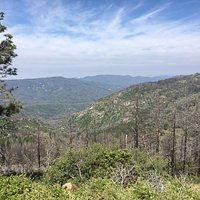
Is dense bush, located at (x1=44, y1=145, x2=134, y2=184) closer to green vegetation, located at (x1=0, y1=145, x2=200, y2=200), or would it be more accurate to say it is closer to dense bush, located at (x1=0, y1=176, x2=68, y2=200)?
green vegetation, located at (x1=0, y1=145, x2=200, y2=200)

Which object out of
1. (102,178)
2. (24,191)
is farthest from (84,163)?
(24,191)

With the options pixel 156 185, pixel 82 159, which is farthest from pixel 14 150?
pixel 156 185

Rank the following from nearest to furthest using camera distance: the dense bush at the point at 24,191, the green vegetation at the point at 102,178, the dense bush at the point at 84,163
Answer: the dense bush at the point at 24,191 < the green vegetation at the point at 102,178 < the dense bush at the point at 84,163

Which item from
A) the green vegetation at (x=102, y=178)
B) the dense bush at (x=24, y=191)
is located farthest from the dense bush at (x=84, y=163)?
the dense bush at (x=24, y=191)

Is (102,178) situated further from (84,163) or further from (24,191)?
(24,191)

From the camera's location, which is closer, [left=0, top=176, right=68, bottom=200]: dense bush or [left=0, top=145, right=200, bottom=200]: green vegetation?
[left=0, top=176, right=68, bottom=200]: dense bush

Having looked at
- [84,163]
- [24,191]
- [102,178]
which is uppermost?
[24,191]

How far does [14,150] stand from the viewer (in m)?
123

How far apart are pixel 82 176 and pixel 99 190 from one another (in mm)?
10808

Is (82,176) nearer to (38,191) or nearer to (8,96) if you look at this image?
(8,96)

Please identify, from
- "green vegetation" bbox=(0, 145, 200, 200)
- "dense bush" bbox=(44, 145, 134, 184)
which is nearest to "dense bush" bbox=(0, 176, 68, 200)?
"green vegetation" bbox=(0, 145, 200, 200)

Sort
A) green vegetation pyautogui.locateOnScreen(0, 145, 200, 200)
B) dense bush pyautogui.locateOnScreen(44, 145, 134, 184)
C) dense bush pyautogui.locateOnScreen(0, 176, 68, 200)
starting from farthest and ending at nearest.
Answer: dense bush pyautogui.locateOnScreen(44, 145, 134, 184), green vegetation pyautogui.locateOnScreen(0, 145, 200, 200), dense bush pyautogui.locateOnScreen(0, 176, 68, 200)

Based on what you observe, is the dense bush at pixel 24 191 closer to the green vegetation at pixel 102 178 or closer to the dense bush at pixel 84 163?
the green vegetation at pixel 102 178

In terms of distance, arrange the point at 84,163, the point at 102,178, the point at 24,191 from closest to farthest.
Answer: the point at 24,191
the point at 102,178
the point at 84,163
